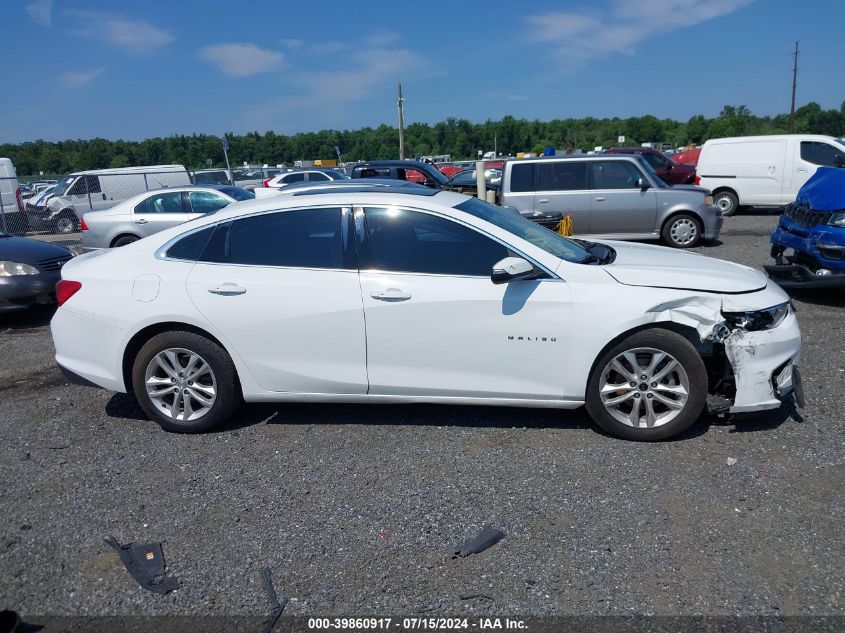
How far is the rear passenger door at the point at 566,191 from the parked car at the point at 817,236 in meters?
4.38

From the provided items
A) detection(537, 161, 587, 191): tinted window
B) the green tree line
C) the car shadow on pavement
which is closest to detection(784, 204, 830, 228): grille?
detection(537, 161, 587, 191): tinted window

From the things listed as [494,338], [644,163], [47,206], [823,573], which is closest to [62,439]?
[494,338]

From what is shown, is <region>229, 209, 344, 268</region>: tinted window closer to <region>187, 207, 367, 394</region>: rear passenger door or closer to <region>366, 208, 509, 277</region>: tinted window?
<region>187, 207, 367, 394</region>: rear passenger door

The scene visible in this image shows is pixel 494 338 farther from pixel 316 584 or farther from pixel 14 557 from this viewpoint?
pixel 14 557

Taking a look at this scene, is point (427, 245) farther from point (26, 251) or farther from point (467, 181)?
point (467, 181)

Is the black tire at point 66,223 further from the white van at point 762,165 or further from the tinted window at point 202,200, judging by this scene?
the white van at point 762,165

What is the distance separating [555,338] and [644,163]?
9.34m

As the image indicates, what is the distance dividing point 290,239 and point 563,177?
8782 mm

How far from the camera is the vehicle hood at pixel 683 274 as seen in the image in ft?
13.3

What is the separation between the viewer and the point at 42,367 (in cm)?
625

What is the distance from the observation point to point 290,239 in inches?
173

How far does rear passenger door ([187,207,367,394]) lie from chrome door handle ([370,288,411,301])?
0.12m

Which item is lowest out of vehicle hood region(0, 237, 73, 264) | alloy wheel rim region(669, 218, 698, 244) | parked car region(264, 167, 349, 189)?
alloy wheel rim region(669, 218, 698, 244)

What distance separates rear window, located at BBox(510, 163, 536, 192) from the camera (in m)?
12.3
